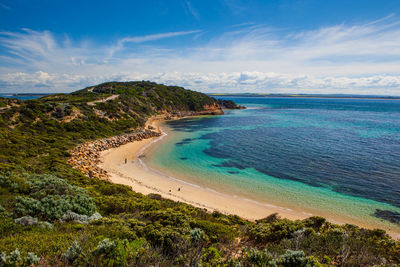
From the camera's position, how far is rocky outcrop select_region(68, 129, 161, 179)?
2534cm

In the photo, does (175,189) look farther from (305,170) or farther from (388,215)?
(388,215)

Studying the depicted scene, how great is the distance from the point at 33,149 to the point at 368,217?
121ft

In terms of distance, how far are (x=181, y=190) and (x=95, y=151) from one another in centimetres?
1951

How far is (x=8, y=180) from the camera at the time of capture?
1230 centimetres

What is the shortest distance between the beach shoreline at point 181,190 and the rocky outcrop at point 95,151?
1.16 metres

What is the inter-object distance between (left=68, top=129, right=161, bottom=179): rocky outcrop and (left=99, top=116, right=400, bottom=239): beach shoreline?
1158 millimetres

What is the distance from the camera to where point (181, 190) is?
23359 mm

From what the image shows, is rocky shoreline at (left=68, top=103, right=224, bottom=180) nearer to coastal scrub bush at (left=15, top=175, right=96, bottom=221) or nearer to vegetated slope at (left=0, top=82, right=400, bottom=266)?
vegetated slope at (left=0, top=82, right=400, bottom=266)

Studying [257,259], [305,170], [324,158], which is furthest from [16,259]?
[324,158]

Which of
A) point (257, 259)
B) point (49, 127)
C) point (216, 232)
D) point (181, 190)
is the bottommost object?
point (181, 190)

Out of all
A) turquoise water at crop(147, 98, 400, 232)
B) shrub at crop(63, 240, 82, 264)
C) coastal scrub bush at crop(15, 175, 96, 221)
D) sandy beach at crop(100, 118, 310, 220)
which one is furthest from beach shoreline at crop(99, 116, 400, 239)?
shrub at crop(63, 240, 82, 264)

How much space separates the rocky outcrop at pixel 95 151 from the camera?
2534cm

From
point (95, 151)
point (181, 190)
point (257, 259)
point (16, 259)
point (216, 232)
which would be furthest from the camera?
point (95, 151)

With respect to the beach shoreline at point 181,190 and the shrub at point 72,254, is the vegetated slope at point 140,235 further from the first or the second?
the beach shoreline at point 181,190
